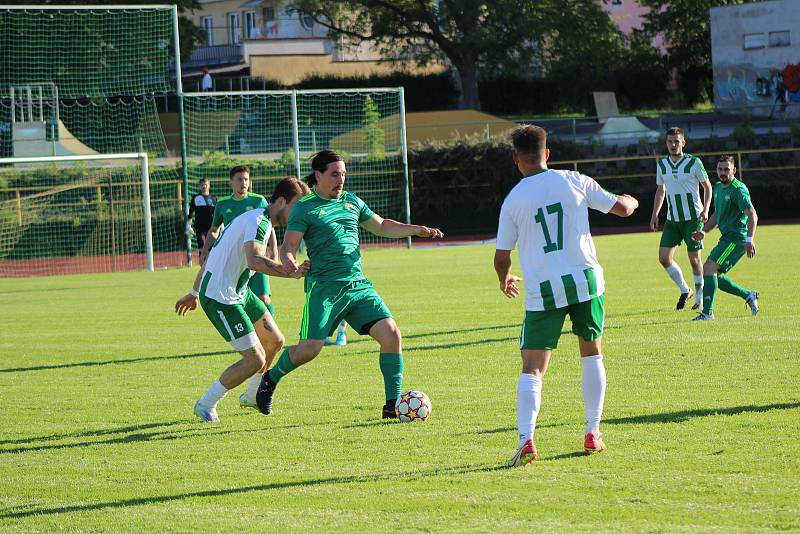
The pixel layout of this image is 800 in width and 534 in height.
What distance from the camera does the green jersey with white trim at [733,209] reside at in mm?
12766

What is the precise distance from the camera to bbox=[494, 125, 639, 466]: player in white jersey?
6348 millimetres

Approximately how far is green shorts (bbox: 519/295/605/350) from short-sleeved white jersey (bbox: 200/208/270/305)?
256cm

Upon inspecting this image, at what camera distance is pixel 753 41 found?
49062mm

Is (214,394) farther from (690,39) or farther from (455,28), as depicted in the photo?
(690,39)

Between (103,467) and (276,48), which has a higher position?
(276,48)

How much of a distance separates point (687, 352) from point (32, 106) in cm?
2667

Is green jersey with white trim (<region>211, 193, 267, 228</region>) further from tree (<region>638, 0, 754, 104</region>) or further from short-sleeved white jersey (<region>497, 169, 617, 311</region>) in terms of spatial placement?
tree (<region>638, 0, 754, 104</region>)

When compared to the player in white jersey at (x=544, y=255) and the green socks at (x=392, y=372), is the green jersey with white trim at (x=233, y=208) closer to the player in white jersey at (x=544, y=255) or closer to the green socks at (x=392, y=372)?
the green socks at (x=392, y=372)

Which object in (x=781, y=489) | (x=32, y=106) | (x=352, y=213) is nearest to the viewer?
(x=781, y=489)

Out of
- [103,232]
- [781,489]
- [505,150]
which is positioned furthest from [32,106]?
[781,489]

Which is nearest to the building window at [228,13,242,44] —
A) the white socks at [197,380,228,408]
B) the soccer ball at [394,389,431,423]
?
the white socks at [197,380,228,408]

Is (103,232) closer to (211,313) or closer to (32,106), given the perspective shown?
(32,106)

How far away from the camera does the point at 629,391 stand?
28.5ft

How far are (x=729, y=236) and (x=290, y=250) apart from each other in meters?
6.89
